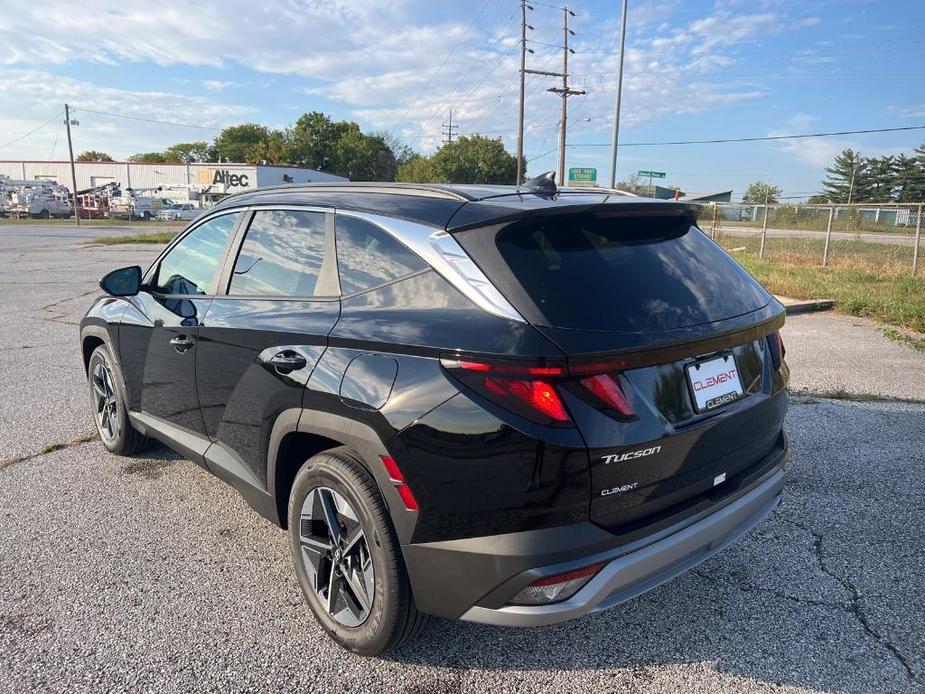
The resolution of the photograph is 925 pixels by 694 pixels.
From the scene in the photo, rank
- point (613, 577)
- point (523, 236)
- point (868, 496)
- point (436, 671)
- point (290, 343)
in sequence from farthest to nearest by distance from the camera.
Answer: point (868, 496)
point (290, 343)
point (436, 671)
point (523, 236)
point (613, 577)

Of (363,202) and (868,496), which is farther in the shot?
(868,496)

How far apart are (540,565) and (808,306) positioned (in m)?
10.2

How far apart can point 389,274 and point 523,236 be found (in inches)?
21.1

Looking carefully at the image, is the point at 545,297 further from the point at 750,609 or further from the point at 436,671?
the point at 750,609

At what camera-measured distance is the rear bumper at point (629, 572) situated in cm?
209

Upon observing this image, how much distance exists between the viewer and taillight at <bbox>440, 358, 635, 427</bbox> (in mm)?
1986

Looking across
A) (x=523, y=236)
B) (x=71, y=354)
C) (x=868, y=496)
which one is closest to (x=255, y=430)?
(x=523, y=236)

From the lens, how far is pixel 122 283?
3.89 metres

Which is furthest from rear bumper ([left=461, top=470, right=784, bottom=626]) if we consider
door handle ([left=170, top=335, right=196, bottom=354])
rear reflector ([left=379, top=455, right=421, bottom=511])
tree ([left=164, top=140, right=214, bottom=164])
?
tree ([left=164, top=140, right=214, bottom=164])

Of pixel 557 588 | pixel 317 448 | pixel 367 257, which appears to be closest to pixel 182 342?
pixel 317 448

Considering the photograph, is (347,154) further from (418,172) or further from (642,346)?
(642,346)

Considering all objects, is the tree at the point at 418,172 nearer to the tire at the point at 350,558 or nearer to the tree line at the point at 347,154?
the tree line at the point at 347,154

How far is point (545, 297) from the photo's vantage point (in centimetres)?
212

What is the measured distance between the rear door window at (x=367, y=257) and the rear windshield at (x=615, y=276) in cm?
41
